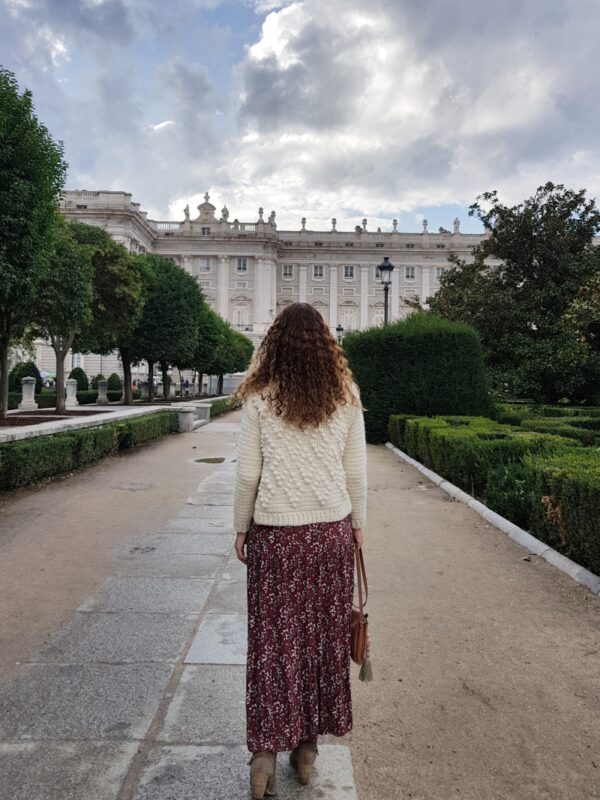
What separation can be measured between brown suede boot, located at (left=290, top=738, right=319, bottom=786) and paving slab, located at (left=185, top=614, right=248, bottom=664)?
96 cm

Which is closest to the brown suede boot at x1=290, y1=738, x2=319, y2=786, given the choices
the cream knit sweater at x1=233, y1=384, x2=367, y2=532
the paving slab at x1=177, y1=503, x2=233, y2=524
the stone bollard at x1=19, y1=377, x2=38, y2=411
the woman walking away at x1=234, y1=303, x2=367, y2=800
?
the woman walking away at x1=234, y1=303, x2=367, y2=800

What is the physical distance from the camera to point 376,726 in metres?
2.68

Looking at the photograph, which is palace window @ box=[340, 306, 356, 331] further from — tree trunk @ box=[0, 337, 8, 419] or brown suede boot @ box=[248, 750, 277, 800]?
brown suede boot @ box=[248, 750, 277, 800]

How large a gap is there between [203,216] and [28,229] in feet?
233

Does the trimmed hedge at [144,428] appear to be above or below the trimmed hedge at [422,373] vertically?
below

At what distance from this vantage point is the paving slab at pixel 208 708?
252 centimetres

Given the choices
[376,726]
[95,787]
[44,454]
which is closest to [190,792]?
[95,787]

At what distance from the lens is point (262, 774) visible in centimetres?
212

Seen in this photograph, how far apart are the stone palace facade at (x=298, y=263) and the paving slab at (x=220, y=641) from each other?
70.0m

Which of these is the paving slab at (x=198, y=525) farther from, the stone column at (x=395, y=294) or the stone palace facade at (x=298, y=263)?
the stone column at (x=395, y=294)

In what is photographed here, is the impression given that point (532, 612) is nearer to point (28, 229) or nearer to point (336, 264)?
point (28, 229)

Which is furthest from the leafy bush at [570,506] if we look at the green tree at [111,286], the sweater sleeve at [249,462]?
the green tree at [111,286]

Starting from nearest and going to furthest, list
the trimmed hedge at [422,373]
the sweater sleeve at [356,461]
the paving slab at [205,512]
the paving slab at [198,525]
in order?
the sweater sleeve at [356,461] < the paving slab at [198,525] < the paving slab at [205,512] < the trimmed hedge at [422,373]

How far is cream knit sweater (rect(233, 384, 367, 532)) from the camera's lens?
2.21 m
